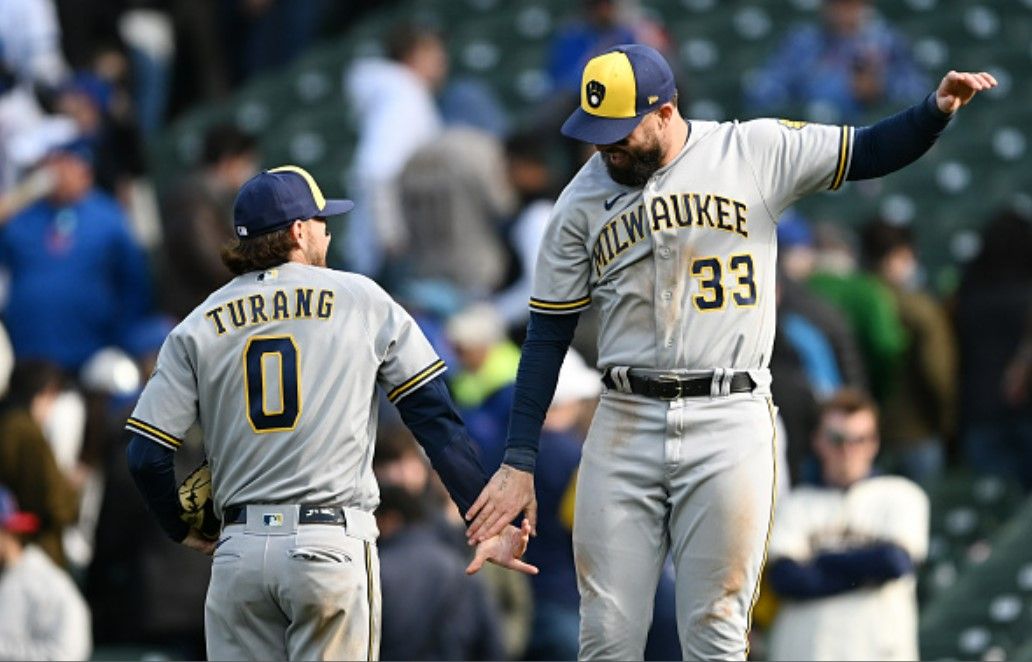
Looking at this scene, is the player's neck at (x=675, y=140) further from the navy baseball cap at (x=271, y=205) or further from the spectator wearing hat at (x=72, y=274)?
the spectator wearing hat at (x=72, y=274)

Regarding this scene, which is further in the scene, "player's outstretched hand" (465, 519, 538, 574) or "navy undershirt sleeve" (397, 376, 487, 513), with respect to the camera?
"player's outstretched hand" (465, 519, 538, 574)

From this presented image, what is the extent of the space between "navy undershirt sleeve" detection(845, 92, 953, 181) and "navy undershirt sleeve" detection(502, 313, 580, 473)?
104 centimetres

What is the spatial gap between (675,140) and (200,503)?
190cm

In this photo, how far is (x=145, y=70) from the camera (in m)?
18.6

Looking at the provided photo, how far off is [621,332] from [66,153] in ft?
24.3

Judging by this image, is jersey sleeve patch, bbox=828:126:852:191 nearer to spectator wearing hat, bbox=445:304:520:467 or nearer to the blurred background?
the blurred background

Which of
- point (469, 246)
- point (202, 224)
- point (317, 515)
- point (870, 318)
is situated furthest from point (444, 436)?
point (469, 246)

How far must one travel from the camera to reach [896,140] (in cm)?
747

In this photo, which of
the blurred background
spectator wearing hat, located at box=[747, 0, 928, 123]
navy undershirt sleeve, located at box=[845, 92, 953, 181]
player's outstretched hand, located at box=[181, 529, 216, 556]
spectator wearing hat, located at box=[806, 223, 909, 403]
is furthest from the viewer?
spectator wearing hat, located at box=[747, 0, 928, 123]

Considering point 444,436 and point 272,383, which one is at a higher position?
point 272,383

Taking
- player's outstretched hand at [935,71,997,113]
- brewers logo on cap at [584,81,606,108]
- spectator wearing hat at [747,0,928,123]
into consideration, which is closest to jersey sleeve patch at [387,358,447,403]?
brewers logo on cap at [584,81,606,108]

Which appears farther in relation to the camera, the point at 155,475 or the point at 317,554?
the point at 155,475

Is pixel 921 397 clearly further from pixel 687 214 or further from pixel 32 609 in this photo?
pixel 687 214

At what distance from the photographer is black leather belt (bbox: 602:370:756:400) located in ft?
24.7
